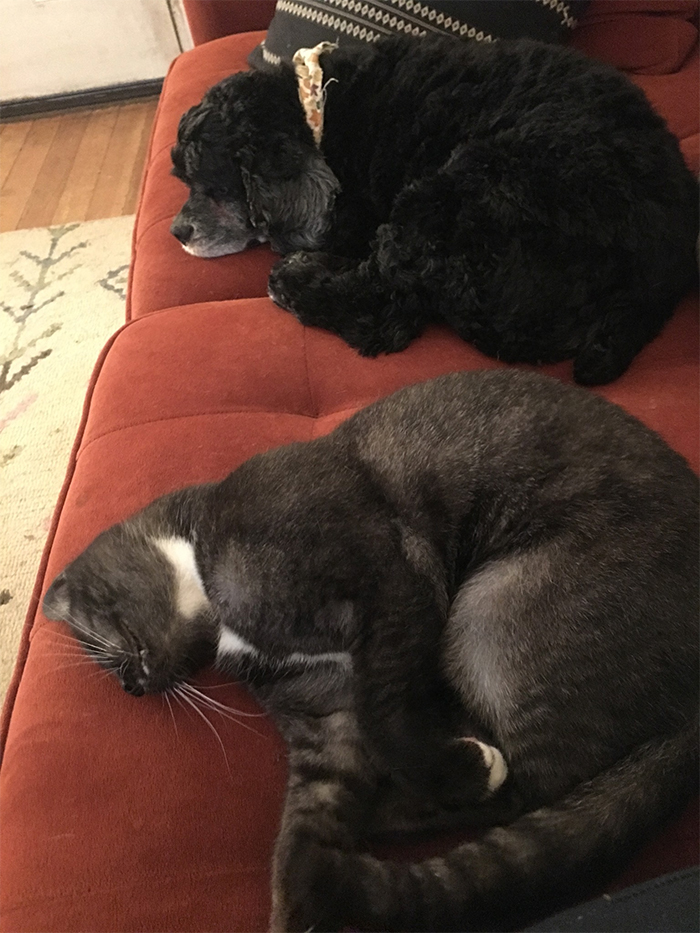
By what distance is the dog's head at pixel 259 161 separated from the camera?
4.84 ft

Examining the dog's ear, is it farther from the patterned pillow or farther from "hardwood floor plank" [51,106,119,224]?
"hardwood floor plank" [51,106,119,224]

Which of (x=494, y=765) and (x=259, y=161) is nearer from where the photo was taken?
(x=494, y=765)

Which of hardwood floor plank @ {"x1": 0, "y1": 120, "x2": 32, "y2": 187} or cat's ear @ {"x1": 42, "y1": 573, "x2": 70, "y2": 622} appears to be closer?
cat's ear @ {"x1": 42, "y1": 573, "x2": 70, "y2": 622}

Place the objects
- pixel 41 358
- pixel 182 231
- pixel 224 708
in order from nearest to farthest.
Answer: pixel 224 708 → pixel 182 231 → pixel 41 358

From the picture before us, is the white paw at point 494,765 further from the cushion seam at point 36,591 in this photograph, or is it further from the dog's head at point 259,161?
the dog's head at point 259,161

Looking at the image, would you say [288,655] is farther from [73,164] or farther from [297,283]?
[73,164]

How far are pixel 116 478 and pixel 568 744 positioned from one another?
778 mm

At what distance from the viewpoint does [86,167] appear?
3262 millimetres

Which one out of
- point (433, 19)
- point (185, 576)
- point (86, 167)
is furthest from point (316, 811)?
point (86, 167)

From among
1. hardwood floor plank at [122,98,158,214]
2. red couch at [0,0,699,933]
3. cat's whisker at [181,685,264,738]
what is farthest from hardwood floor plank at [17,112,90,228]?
cat's whisker at [181,685,264,738]

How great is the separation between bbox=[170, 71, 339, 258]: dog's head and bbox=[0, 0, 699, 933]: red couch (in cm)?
13

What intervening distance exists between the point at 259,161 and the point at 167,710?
1112mm

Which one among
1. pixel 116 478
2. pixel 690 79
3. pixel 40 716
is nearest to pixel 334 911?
pixel 40 716

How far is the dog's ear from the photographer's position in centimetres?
148
